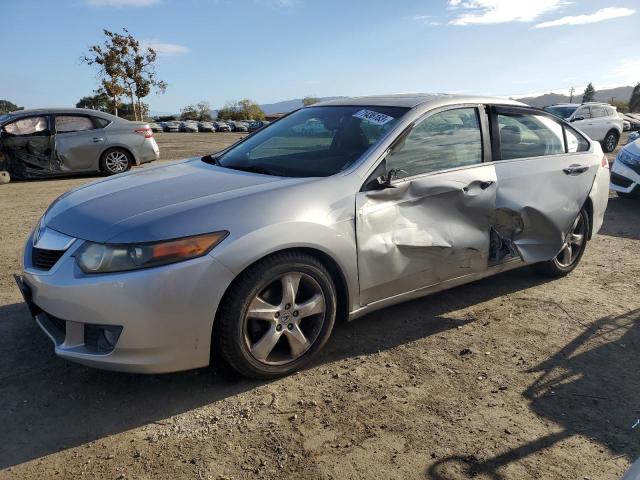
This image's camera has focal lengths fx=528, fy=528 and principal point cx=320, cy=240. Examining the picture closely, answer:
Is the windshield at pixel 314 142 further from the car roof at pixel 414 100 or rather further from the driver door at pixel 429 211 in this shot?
the driver door at pixel 429 211

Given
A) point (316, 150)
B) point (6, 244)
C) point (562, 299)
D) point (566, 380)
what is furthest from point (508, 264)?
point (6, 244)

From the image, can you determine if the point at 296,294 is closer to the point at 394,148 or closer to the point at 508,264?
the point at 394,148

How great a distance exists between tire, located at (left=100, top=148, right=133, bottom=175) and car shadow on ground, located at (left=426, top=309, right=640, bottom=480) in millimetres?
9132

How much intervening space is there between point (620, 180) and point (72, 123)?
31.5 feet

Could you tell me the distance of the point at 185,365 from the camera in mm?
2709

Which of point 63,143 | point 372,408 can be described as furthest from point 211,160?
point 63,143

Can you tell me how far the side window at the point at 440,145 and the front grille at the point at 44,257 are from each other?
1.98m

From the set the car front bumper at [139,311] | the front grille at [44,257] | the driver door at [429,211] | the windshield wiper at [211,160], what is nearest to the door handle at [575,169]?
the driver door at [429,211]

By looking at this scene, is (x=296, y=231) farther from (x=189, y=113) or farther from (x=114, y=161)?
(x=189, y=113)

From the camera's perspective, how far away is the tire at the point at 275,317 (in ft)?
8.97

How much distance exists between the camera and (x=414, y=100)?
3771mm

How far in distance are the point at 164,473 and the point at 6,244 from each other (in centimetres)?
435

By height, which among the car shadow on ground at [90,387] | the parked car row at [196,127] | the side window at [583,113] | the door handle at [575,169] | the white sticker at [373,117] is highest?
the parked car row at [196,127]

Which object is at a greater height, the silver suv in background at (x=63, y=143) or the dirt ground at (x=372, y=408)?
the silver suv in background at (x=63, y=143)
